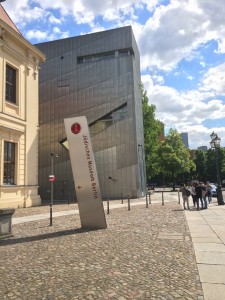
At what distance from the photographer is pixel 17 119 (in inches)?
934

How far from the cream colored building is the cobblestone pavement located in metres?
12.1

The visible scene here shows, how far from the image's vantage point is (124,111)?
3644 cm

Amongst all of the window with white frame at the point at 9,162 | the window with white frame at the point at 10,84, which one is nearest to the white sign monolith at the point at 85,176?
the window with white frame at the point at 9,162

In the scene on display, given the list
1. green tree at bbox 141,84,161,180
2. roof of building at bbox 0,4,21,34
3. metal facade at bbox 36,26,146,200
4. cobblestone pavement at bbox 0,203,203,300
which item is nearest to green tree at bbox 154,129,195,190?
green tree at bbox 141,84,161,180

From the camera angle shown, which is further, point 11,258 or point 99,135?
point 99,135

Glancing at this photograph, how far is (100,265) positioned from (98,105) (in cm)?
3060

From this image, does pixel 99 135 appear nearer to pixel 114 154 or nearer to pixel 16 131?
pixel 114 154

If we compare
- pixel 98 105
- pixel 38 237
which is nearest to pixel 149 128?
pixel 98 105

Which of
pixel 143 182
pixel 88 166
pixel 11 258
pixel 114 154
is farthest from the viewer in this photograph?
pixel 143 182

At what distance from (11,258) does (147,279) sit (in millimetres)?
3412

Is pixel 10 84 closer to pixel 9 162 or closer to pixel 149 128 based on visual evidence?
pixel 9 162

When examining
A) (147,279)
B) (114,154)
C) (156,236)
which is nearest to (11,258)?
(147,279)

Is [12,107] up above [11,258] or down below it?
→ above

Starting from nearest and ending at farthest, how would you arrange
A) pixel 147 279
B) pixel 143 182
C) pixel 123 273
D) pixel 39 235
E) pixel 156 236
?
pixel 147 279 < pixel 123 273 < pixel 156 236 < pixel 39 235 < pixel 143 182
